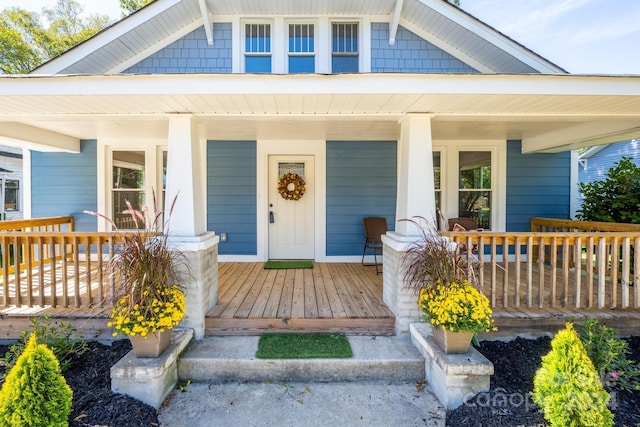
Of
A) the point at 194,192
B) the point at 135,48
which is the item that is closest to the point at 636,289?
the point at 194,192

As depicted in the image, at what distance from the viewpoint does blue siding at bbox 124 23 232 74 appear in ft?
16.4

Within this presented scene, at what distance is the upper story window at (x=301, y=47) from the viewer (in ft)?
16.6

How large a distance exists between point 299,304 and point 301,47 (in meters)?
4.07

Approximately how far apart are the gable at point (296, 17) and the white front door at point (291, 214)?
7.42ft

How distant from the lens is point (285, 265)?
5.18 meters

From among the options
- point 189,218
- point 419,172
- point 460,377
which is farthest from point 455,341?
point 189,218

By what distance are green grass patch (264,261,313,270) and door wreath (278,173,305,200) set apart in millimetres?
1126

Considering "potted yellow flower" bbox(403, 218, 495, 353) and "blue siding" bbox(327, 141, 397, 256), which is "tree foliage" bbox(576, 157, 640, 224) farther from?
"potted yellow flower" bbox(403, 218, 495, 353)

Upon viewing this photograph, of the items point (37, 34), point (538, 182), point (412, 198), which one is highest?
point (37, 34)

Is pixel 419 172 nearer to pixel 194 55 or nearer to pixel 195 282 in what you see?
pixel 195 282

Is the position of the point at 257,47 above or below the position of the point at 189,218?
above

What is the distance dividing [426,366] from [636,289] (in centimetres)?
235

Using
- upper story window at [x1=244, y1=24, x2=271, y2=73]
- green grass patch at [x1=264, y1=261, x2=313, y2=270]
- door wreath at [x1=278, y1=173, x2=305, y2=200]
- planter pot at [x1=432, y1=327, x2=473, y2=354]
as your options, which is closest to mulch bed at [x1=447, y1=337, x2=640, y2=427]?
planter pot at [x1=432, y1=327, x2=473, y2=354]

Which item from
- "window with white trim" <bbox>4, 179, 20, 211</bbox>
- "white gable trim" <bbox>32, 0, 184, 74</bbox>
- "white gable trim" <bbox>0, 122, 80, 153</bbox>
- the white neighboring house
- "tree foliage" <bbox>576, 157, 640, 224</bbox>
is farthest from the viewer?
"window with white trim" <bbox>4, 179, 20, 211</bbox>
